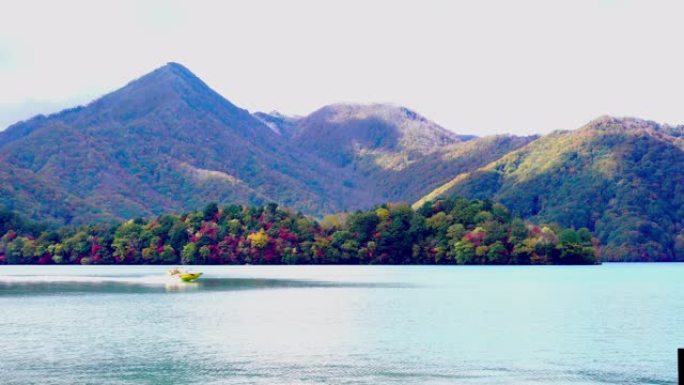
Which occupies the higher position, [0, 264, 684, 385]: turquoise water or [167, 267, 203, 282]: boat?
[167, 267, 203, 282]: boat

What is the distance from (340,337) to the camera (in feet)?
192

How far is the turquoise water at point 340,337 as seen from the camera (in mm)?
43938

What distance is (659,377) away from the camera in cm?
4353

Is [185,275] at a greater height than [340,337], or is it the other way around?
[185,275]

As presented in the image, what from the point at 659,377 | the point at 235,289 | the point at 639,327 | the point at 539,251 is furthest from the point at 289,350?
the point at 539,251

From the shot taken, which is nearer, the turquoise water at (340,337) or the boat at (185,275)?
the turquoise water at (340,337)

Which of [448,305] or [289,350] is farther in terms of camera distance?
[448,305]

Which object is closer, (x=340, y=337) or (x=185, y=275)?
(x=340, y=337)

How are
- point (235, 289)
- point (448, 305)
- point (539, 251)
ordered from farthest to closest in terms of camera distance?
point (539, 251) < point (235, 289) < point (448, 305)

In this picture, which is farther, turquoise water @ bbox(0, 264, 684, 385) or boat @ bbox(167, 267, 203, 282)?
boat @ bbox(167, 267, 203, 282)

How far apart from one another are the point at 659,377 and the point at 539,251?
482ft

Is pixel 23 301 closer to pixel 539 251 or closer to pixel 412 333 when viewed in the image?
pixel 412 333

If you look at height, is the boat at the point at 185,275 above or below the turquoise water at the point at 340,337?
above

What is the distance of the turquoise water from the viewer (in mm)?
43938
